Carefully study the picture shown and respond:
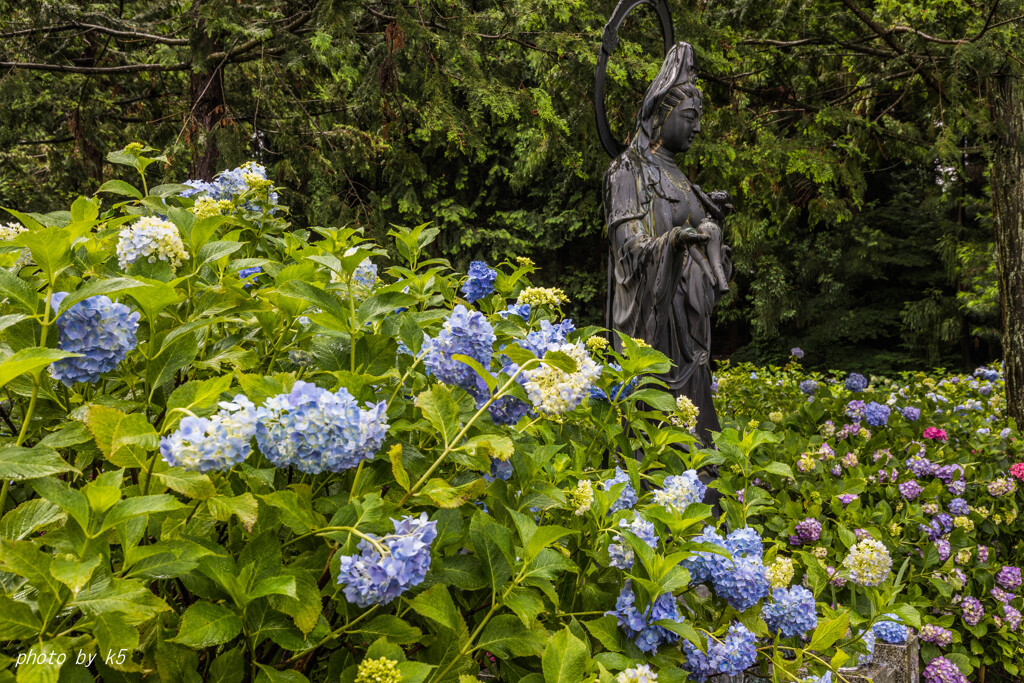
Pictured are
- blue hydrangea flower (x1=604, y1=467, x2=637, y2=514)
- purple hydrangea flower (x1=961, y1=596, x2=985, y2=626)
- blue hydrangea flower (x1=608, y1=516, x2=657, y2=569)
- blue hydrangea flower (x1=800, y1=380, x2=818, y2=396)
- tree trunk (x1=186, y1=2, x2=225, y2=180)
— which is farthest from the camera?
blue hydrangea flower (x1=800, y1=380, x2=818, y2=396)

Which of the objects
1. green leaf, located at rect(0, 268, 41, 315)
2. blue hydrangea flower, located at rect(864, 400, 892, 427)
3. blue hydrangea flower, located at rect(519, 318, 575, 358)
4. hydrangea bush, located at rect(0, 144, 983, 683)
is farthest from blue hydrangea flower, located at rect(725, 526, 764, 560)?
blue hydrangea flower, located at rect(864, 400, 892, 427)

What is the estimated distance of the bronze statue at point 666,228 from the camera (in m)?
3.68

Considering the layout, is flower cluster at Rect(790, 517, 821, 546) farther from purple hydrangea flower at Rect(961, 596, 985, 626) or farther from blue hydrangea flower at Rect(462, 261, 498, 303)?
blue hydrangea flower at Rect(462, 261, 498, 303)

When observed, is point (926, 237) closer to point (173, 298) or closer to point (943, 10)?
point (943, 10)

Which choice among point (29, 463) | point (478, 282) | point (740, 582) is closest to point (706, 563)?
point (740, 582)

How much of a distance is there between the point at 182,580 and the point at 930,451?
13.1ft

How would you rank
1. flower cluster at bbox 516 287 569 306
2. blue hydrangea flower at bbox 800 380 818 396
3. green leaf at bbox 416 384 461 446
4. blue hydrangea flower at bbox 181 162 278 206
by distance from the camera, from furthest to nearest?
blue hydrangea flower at bbox 800 380 818 396
blue hydrangea flower at bbox 181 162 278 206
flower cluster at bbox 516 287 569 306
green leaf at bbox 416 384 461 446

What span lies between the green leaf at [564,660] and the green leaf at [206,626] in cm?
36

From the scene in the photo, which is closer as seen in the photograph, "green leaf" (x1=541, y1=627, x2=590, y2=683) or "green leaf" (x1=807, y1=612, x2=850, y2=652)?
"green leaf" (x1=541, y1=627, x2=590, y2=683)

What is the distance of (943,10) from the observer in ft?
16.2

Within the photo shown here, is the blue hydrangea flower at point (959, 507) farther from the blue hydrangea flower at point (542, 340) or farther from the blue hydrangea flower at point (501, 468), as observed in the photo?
the blue hydrangea flower at point (501, 468)

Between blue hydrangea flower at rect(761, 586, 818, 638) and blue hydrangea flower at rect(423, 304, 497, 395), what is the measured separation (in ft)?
2.43

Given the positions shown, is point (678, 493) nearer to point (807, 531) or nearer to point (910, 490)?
point (807, 531)

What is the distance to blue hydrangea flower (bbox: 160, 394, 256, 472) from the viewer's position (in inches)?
27.8
